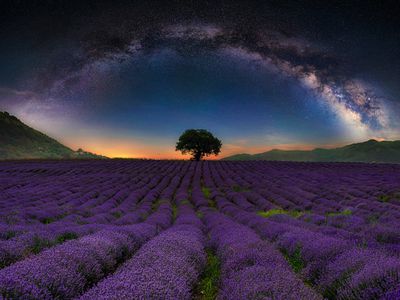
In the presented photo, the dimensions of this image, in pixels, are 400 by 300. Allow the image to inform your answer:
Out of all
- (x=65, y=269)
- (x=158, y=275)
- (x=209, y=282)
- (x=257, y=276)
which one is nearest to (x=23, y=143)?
(x=209, y=282)

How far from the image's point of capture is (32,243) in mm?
6590

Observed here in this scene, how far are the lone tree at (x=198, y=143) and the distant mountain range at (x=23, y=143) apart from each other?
6998 cm

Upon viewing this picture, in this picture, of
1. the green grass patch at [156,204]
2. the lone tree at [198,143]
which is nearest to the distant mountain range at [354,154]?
the lone tree at [198,143]

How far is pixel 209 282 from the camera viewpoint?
5.21 metres

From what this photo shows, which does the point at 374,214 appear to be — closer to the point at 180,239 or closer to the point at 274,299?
the point at 180,239

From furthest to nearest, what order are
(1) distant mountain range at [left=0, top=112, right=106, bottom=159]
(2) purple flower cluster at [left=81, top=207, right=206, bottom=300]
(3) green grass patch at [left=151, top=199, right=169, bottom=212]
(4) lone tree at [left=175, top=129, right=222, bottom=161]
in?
(1) distant mountain range at [left=0, top=112, right=106, bottom=159], (4) lone tree at [left=175, top=129, right=222, bottom=161], (3) green grass patch at [left=151, top=199, right=169, bottom=212], (2) purple flower cluster at [left=81, top=207, right=206, bottom=300]

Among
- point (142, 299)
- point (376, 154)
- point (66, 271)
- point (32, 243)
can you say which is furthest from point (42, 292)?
point (376, 154)

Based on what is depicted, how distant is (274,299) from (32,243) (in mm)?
5369

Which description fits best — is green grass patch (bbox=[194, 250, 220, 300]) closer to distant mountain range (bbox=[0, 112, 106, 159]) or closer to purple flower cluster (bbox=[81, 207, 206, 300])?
purple flower cluster (bbox=[81, 207, 206, 300])

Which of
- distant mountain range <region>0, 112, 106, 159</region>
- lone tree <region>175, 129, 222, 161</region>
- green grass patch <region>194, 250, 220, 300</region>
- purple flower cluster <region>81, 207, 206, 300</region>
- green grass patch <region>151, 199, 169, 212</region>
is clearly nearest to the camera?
purple flower cluster <region>81, 207, 206, 300</region>

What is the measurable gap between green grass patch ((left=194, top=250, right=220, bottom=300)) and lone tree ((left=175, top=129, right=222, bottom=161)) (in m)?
62.5

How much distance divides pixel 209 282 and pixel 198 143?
2527 inches

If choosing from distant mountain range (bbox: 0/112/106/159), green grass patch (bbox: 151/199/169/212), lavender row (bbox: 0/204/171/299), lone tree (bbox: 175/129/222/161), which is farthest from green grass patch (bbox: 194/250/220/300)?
distant mountain range (bbox: 0/112/106/159)

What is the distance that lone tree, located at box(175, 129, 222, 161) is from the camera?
69.2 meters
